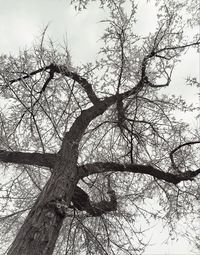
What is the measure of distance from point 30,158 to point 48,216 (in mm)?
1349

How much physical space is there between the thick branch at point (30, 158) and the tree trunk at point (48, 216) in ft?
0.94

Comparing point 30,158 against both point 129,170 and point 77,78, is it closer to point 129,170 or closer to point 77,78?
point 129,170

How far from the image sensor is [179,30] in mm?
5762

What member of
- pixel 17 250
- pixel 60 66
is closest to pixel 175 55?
pixel 60 66

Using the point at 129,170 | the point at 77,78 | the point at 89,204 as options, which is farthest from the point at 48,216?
the point at 77,78

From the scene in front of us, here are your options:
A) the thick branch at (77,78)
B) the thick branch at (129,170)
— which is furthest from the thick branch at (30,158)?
the thick branch at (77,78)

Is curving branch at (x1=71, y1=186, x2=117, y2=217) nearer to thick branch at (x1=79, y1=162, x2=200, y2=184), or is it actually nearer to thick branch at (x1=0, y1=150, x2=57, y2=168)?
thick branch at (x1=79, y1=162, x2=200, y2=184)

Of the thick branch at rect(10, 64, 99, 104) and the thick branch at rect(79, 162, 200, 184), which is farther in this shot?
the thick branch at rect(10, 64, 99, 104)

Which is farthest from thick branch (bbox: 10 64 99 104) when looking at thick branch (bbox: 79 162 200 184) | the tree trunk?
the tree trunk

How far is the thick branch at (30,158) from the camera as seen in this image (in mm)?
4688

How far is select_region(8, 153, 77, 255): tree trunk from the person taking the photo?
328cm

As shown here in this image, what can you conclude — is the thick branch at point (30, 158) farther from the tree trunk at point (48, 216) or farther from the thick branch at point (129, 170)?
the thick branch at point (129, 170)

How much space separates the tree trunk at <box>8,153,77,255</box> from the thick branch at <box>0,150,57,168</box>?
0.29 metres

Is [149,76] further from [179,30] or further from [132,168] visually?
[132,168]
